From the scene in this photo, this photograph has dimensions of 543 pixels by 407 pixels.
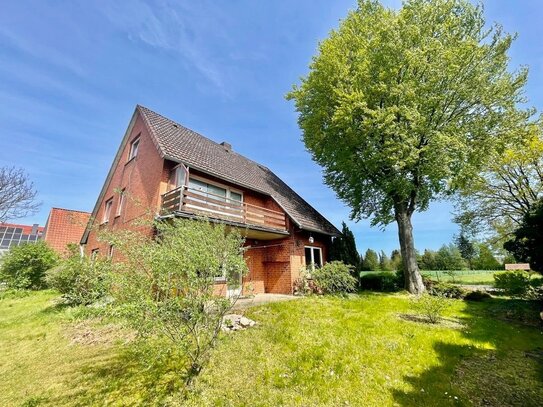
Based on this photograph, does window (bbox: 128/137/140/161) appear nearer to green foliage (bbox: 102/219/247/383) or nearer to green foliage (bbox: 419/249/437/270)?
green foliage (bbox: 102/219/247/383)

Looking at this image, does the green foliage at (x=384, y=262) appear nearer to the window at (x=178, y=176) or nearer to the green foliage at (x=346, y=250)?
the green foliage at (x=346, y=250)

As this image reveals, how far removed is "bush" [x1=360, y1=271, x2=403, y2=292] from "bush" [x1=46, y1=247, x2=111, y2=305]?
56.5ft

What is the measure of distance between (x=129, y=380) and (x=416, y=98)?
1735cm

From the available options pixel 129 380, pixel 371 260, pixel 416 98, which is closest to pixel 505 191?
pixel 416 98

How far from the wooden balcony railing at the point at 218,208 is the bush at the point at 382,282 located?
9.03 meters

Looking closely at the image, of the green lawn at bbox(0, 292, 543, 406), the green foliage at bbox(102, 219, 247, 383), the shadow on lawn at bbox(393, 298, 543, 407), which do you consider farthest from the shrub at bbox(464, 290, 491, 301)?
the green foliage at bbox(102, 219, 247, 383)

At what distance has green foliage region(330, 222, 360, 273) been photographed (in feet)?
55.5

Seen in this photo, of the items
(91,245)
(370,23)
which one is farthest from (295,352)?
(370,23)

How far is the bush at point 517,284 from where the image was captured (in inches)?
446

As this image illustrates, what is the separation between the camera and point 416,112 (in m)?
13.7

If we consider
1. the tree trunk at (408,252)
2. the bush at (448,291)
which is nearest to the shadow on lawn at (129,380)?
the bush at (448,291)

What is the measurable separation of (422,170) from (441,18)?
9.53 metres

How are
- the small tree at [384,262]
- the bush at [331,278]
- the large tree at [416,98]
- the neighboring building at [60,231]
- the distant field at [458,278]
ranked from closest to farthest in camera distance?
the bush at [331,278] → the large tree at [416,98] → the distant field at [458,278] → the neighboring building at [60,231] → the small tree at [384,262]

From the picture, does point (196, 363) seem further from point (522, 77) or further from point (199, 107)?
point (522, 77)
